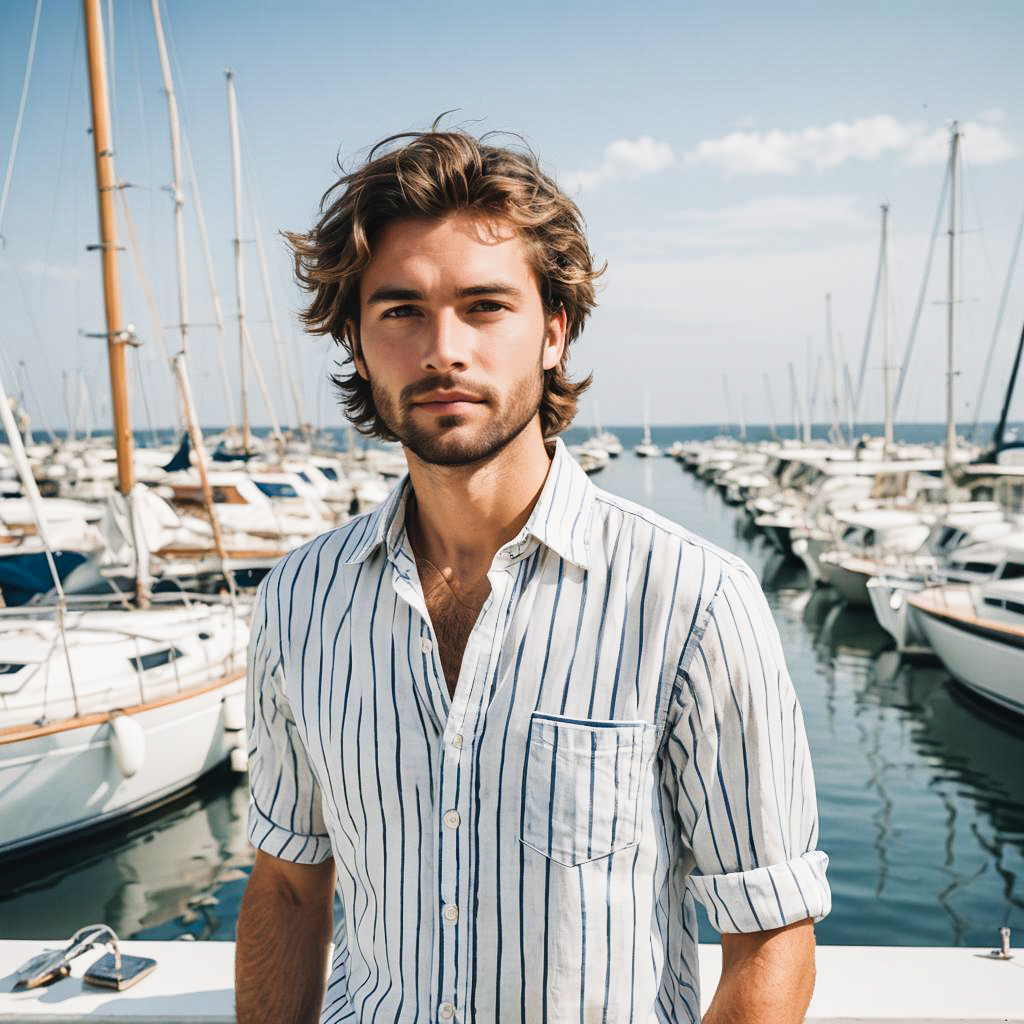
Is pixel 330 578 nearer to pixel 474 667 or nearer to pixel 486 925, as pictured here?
pixel 474 667

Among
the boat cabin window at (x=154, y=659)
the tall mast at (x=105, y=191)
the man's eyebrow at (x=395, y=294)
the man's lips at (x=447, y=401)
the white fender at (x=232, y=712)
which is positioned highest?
the tall mast at (x=105, y=191)

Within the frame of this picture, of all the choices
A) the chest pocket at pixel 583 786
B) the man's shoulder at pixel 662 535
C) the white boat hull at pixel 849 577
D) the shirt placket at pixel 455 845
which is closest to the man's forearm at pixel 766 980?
the chest pocket at pixel 583 786

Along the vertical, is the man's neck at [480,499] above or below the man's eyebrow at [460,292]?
below

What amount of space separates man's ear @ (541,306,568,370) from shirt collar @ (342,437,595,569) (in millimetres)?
155

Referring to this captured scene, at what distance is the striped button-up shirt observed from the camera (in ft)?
4.48

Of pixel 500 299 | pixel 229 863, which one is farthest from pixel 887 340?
pixel 500 299

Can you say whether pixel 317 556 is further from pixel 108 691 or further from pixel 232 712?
pixel 232 712

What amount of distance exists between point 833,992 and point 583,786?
51.9 inches

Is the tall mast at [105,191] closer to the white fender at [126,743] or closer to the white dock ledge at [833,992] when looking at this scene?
the white fender at [126,743]

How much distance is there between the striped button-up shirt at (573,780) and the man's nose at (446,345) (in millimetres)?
263

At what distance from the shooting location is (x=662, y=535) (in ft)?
4.80

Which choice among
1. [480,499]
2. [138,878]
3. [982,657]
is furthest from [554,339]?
[982,657]

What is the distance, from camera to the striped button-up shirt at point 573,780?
4.48 ft

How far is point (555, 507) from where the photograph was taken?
5.06 feet
